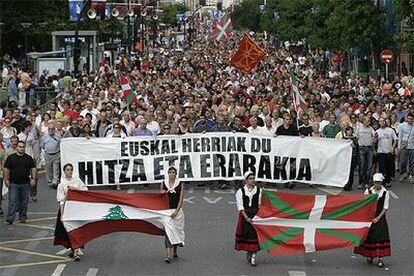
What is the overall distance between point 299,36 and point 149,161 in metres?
53.0

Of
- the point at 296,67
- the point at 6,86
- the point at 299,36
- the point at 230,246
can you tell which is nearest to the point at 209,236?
the point at 230,246

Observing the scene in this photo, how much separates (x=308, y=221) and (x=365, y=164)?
24.5 ft

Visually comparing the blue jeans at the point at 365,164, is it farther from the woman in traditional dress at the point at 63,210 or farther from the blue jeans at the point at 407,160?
the woman in traditional dress at the point at 63,210

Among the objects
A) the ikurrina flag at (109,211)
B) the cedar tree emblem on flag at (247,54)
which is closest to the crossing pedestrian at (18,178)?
the ikurrina flag at (109,211)

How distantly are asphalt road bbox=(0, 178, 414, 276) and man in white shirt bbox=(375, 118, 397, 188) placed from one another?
3.42m

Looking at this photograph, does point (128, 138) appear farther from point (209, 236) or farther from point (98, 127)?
point (209, 236)

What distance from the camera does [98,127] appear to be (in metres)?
23.0

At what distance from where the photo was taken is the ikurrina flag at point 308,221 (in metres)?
14.2

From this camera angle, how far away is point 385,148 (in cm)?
2167

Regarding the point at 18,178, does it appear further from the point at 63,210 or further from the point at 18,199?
the point at 63,210

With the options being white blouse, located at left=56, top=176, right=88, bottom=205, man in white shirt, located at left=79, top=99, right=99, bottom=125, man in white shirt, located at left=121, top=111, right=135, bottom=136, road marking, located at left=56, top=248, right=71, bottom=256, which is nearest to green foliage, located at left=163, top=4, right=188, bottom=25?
man in white shirt, located at left=79, top=99, right=99, bottom=125

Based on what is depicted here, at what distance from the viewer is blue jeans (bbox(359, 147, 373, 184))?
2156 cm

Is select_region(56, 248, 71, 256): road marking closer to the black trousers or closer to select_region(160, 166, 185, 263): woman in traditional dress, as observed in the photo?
select_region(160, 166, 185, 263): woman in traditional dress

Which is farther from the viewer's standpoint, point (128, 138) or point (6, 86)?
point (6, 86)
